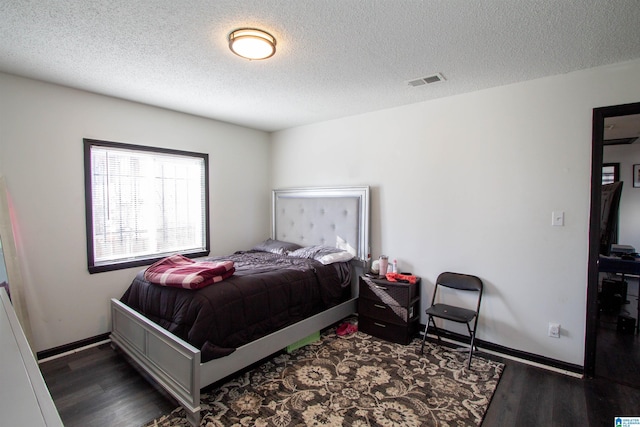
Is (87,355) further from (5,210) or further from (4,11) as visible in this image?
(4,11)

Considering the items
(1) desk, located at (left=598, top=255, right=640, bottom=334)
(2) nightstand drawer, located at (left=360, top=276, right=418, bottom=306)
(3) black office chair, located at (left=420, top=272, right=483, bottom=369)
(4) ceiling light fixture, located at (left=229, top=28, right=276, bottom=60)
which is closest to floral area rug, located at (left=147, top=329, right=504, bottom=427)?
(3) black office chair, located at (left=420, top=272, right=483, bottom=369)

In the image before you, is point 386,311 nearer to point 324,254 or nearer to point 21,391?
point 324,254

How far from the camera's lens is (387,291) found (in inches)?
123

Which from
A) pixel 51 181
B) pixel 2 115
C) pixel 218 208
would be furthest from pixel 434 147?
pixel 2 115

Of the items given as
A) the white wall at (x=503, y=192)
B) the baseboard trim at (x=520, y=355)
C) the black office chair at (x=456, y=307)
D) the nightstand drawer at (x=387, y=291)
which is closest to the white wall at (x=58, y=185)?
the nightstand drawer at (x=387, y=291)

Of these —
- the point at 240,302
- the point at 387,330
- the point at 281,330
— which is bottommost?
the point at 387,330

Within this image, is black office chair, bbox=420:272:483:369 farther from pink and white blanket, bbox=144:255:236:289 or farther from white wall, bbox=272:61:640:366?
pink and white blanket, bbox=144:255:236:289

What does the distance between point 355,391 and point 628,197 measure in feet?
18.0

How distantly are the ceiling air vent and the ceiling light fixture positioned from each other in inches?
50.6

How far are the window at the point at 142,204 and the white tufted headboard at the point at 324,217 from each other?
103 centimetres

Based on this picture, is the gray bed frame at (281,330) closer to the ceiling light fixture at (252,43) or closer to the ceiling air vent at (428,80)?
the ceiling air vent at (428,80)

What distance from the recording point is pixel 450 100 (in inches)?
120

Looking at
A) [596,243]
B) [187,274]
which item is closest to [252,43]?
[187,274]

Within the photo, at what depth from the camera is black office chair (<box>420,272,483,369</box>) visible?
271 cm
